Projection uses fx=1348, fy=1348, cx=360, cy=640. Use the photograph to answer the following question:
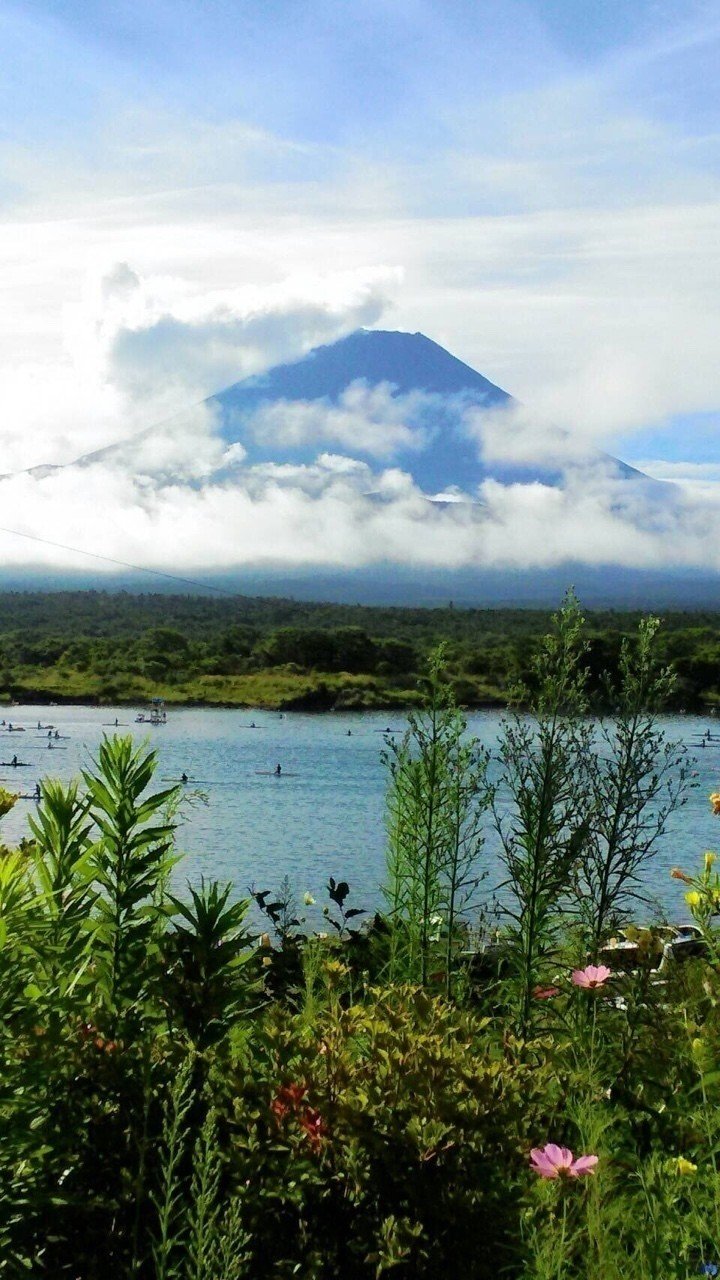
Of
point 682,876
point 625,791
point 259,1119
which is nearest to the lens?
point 259,1119

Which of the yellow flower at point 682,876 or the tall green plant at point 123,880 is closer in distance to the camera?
the tall green plant at point 123,880

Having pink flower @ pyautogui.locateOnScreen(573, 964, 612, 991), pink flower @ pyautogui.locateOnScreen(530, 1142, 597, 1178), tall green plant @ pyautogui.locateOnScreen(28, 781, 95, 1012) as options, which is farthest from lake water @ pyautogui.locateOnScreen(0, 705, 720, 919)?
pink flower @ pyautogui.locateOnScreen(530, 1142, 597, 1178)

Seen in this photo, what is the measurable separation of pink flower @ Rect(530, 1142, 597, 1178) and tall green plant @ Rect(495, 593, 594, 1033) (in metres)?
1.64

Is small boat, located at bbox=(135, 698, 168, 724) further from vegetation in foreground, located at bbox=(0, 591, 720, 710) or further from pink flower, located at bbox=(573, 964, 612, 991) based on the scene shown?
pink flower, located at bbox=(573, 964, 612, 991)

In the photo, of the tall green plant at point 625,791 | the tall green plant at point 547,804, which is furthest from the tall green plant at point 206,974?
the tall green plant at point 625,791

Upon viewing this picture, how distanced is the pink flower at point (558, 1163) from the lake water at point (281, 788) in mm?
4724

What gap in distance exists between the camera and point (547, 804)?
4.30 meters

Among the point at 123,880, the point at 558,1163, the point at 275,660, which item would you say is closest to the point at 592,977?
the point at 558,1163

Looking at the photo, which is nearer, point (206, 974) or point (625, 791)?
point (206, 974)

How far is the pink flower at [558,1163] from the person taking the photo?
218cm

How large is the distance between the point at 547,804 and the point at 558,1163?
7.02 ft

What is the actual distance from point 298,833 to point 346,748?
68.3ft

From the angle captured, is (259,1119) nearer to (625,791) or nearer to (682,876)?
(682,876)

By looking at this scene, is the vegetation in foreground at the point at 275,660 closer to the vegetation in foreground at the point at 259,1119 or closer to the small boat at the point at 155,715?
the small boat at the point at 155,715
